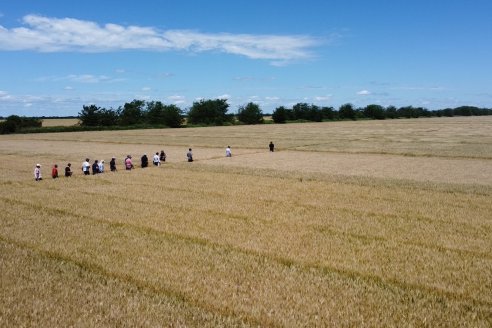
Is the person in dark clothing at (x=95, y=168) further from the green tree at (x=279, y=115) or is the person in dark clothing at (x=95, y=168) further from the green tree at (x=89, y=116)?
the green tree at (x=279, y=115)

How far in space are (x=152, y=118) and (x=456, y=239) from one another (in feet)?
476

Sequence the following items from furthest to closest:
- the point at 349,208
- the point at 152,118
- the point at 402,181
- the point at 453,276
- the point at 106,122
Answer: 1. the point at 152,118
2. the point at 106,122
3. the point at 402,181
4. the point at 349,208
5. the point at 453,276

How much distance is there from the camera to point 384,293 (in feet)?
31.7

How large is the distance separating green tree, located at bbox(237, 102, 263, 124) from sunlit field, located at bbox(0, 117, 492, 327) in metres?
143

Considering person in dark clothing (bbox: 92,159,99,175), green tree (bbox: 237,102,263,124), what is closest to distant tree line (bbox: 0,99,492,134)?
green tree (bbox: 237,102,263,124)

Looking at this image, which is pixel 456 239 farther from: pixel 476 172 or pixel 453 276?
pixel 476 172

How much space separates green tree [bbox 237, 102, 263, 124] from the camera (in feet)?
549

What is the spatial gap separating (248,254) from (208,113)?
151817mm

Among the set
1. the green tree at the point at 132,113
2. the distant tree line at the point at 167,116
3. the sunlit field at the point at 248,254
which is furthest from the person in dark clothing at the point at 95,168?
the green tree at the point at 132,113

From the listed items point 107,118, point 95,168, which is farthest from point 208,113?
point 95,168

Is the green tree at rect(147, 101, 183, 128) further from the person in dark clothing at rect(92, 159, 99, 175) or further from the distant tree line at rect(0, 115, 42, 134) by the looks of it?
the person in dark clothing at rect(92, 159, 99, 175)

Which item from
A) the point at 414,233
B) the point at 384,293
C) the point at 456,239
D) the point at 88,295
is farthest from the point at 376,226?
the point at 88,295

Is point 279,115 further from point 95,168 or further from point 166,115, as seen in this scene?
point 95,168

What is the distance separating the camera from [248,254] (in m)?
12.5
